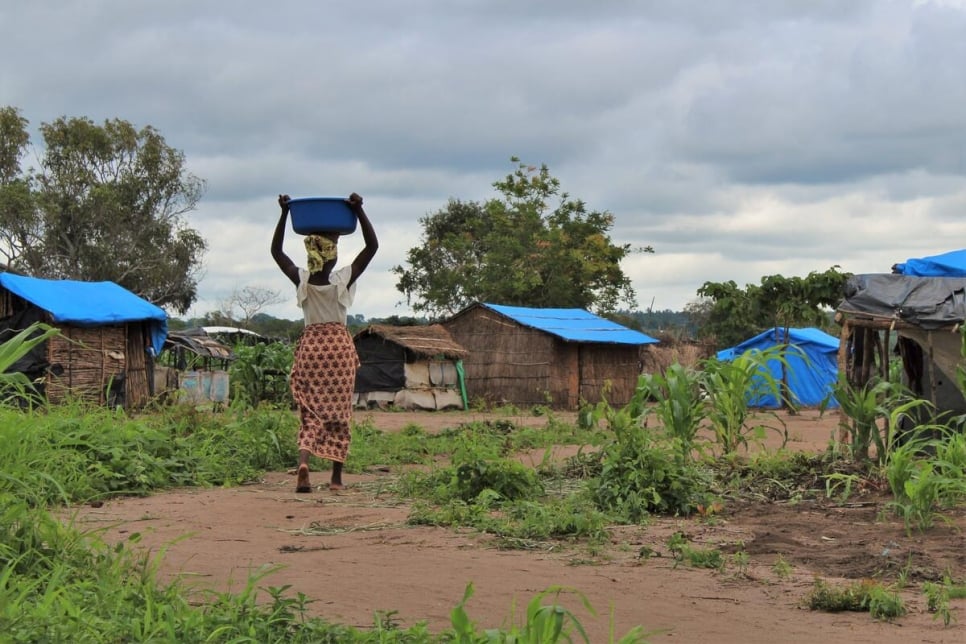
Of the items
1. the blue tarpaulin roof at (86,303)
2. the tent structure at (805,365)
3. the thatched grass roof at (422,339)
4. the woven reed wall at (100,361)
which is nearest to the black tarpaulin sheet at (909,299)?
the woven reed wall at (100,361)

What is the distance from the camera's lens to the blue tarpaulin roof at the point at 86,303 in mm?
16500

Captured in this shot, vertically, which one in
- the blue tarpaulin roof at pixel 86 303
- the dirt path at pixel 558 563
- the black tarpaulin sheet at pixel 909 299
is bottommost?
the dirt path at pixel 558 563

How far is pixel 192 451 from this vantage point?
7820 millimetres

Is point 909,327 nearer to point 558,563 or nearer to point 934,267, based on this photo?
point 934,267

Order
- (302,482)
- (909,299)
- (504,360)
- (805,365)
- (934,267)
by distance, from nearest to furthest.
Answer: (302,482) → (909,299) → (934,267) → (805,365) → (504,360)

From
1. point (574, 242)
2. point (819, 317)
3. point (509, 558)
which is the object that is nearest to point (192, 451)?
point (509, 558)

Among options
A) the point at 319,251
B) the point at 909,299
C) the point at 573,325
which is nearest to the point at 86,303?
the point at 319,251

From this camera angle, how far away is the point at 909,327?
9453 mm

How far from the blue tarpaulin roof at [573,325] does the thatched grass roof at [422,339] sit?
1.41 m

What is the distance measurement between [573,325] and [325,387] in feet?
68.4

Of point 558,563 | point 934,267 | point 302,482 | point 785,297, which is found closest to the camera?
point 558,563

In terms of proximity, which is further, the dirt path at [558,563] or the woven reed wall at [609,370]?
the woven reed wall at [609,370]

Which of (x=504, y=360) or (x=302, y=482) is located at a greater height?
(x=504, y=360)

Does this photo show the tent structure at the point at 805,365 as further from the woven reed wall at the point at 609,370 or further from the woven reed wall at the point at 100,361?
the woven reed wall at the point at 100,361
